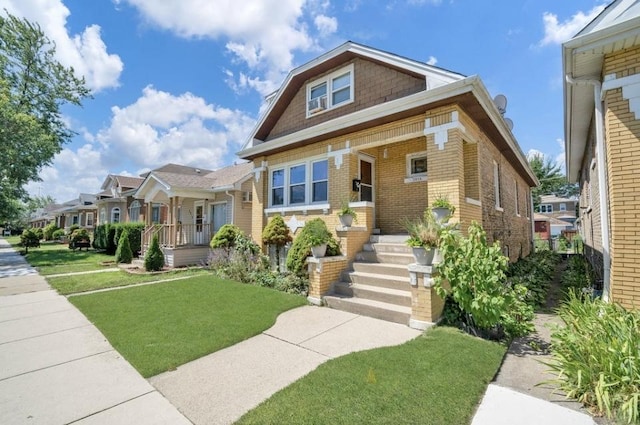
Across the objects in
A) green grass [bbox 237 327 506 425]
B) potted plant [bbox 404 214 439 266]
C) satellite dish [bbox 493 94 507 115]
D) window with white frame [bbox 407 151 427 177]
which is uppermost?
satellite dish [bbox 493 94 507 115]

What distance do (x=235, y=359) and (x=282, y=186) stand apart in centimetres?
753

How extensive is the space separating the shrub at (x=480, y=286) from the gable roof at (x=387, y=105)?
326cm

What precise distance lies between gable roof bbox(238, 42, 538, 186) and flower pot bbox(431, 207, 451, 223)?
8.20 ft

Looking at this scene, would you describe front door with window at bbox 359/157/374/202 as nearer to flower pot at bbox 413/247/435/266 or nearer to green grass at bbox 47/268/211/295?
flower pot at bbox 413/247/435/266

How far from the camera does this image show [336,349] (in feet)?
14.4

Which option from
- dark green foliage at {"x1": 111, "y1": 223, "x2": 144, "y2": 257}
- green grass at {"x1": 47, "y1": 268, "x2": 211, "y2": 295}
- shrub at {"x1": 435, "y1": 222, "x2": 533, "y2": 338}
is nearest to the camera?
shrub at {"x1": 435, "y1": 222, "x2": 533, "y2": 338}

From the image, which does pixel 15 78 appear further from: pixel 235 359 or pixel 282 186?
pixel 235 359

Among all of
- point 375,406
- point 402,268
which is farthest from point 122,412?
point 402,268

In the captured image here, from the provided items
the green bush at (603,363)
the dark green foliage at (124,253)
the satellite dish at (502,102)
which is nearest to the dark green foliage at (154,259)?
the dark green foliage at (124,253)

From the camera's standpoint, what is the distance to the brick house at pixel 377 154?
22.1ft

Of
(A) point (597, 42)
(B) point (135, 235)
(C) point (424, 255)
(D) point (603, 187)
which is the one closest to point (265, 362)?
(C) point (424, 255)

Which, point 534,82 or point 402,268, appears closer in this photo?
point 402,268

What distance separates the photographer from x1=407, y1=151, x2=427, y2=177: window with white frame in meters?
8.95


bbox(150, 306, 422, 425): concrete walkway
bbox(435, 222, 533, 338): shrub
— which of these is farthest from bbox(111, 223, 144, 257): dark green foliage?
bbox(435, 222, 533, 338): shrub
